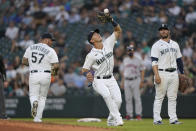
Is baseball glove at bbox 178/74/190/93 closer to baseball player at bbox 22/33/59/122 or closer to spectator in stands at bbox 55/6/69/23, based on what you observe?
baseball player at bbox 22/33/59/122

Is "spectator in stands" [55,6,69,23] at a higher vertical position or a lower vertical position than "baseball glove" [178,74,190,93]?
higher

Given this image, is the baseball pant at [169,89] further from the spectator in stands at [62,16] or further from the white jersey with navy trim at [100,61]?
the spectator in stands at [62,16]

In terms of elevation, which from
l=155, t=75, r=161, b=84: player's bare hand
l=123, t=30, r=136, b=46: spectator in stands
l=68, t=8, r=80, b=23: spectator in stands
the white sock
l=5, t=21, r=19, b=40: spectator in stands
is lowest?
the white sock

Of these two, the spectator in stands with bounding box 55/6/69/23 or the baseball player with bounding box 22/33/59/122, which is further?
the spectator in stands with bounding box 55/6/69/23

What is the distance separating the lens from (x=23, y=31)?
74.5 ft

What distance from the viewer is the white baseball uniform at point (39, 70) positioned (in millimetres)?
12211

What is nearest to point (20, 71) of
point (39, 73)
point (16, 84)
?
point (16, 84)

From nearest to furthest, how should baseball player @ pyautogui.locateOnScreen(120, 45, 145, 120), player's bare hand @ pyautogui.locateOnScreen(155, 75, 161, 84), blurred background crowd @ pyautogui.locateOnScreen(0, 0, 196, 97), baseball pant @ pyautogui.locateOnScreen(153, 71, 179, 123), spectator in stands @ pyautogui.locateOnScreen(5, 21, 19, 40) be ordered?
player's bare hand @ pyautogui.locateOnScreen(155, 75, 161, 84), baseball pant @ pyautogui.locateOnScreen(153, 71, 179, 123), baseball player @ pyautogui.locateOnScreen(120, 45, 145, 120), blurred background crowd @ pyautogui.locateOnScreen(0, 0, 196, 97), spectator in stands @ pyautogui.locateOnScreen(5, 21, 19, 40)

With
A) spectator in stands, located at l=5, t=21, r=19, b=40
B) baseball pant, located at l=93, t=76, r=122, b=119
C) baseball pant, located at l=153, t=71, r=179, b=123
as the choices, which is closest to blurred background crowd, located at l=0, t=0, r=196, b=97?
spectator in stands, located at l=5, t=21, r=19, b=40

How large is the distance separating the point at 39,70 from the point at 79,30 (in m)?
9.37

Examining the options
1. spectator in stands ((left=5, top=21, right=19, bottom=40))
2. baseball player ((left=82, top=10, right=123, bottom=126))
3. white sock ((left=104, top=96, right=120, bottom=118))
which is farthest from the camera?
spectator in stands ((left=5, top=21, right=19, bottom=40))

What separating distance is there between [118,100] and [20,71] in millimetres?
9156

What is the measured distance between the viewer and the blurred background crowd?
18.7 m

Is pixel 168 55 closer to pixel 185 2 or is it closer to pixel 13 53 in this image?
pixel 185 2
